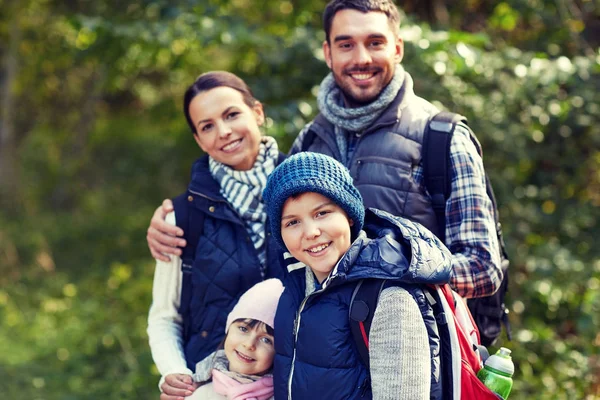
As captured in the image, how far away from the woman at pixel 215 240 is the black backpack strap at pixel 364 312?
69 cm

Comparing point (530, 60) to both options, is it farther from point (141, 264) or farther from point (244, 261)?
point (141, 264)

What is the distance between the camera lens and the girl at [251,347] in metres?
2.44

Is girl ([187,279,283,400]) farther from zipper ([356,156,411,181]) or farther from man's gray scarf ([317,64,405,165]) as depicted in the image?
man's gray scarf ([317,64,405,165])

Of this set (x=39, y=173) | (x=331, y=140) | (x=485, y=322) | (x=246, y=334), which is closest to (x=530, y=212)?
(x=485, y=322)

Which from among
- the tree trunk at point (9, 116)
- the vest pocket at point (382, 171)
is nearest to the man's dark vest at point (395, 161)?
the vest pocket at point (382, 171)

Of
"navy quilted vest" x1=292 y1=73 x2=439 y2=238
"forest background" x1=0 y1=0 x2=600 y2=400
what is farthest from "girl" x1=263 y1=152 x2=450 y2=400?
"forest background" x1=0 y1=0 x2=600 y2=400

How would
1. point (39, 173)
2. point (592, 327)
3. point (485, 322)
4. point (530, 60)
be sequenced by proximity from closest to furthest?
point (485, 322)
point (530, 60)
point (592, 327)
point (39, 173)

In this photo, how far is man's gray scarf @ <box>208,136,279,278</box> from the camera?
9.00 ft

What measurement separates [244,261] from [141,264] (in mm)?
5294

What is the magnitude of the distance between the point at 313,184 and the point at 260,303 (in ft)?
1.86

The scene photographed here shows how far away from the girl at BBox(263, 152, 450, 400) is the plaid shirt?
0.41 meters

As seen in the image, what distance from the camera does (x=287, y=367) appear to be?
7.22 ft

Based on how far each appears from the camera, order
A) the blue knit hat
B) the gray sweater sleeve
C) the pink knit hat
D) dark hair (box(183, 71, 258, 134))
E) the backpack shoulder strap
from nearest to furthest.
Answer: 1. the gray sweater sleeve
2. the blue knit hat
3. the pink knit hat
4. the backpack shoulder strap
5. dark hair (box(183, 71, 258, 134))

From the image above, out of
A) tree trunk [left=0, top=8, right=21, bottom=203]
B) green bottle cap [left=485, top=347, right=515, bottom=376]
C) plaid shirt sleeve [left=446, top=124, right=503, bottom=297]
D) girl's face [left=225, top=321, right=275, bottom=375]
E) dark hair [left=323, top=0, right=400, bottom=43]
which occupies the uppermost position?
tree trunk [left=0, top=8, right=21, bottom=203]
